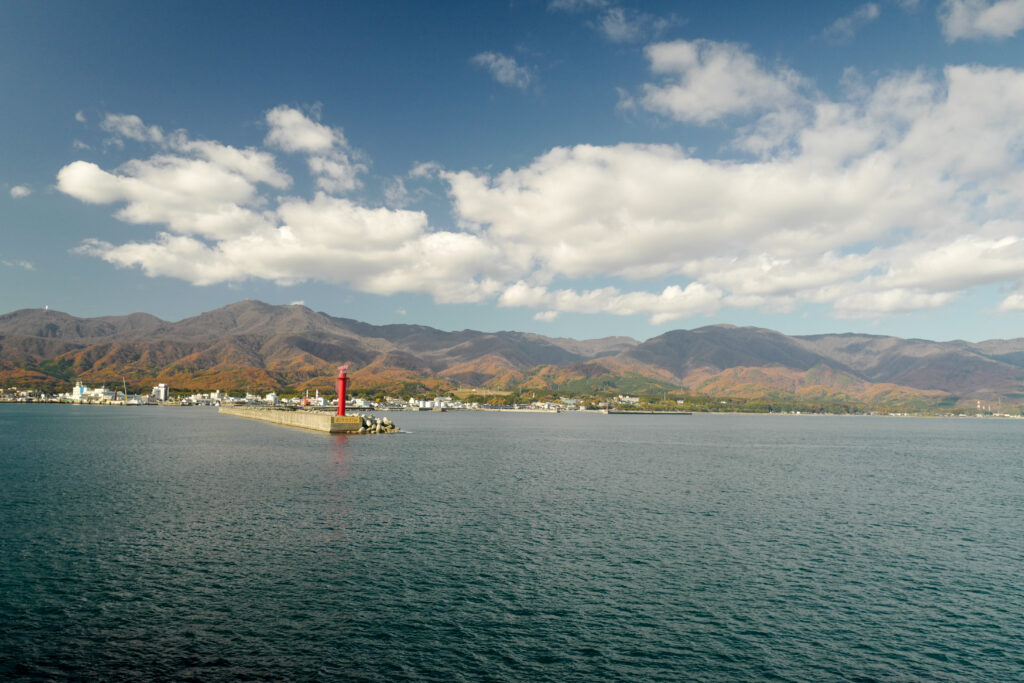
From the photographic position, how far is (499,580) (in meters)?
33.6

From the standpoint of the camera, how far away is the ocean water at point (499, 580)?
23.9m

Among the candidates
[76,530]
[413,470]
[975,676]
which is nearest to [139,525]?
[76,530]

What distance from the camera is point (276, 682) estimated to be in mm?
21484

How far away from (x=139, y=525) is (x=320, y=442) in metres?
83.7

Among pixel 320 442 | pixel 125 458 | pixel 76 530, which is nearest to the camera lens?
pixel 76 530

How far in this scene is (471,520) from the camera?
4938 cm

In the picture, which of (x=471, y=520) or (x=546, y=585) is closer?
(x=546, y=585)

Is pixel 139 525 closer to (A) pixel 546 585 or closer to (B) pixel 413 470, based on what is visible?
(A) pixel 546 585

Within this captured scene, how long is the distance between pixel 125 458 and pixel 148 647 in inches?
3200

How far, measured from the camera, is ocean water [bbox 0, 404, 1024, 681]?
78.4 ft

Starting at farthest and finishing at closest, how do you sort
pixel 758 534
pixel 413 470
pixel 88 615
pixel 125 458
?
pixel 125 458
pixel 413 470
pixel 758 534
pixel 88 615

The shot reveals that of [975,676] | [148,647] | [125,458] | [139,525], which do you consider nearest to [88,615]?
[148,647]

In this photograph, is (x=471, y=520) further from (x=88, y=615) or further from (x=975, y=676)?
(x=975, y=676)

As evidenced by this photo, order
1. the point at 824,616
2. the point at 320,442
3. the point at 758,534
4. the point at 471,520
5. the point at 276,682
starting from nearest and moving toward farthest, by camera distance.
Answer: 1. the point at 276,682
2. the point at 824,616
3. the point at 758,534
4. the point at 471,520
5. the point at 320,442
